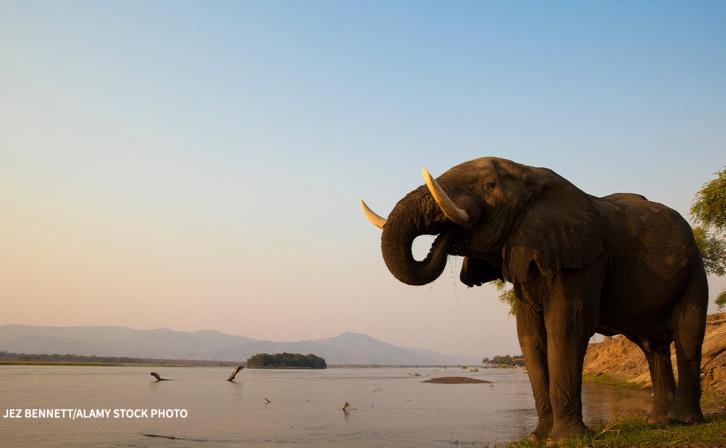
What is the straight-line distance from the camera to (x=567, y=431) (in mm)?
9031

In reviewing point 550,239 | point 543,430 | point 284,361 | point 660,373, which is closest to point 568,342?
point 550,239

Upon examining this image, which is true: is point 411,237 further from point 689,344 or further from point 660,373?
point 660,373

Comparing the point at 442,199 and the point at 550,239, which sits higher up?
the point at 442,199

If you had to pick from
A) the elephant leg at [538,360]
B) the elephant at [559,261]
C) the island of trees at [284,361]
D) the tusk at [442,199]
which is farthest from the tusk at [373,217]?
the island of trees at [284,361]

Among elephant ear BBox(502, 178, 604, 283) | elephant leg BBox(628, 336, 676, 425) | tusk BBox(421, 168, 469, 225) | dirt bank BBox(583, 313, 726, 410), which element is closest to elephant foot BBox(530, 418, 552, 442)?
elephant leg BBox(628, 336, 676, 425)

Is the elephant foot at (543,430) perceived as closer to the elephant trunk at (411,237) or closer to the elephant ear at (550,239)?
the elephant ear at (550,239)

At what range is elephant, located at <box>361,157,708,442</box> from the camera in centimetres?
891

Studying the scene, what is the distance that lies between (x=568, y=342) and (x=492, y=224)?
2019 mm

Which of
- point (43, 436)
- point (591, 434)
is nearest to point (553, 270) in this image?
point (591, 434)

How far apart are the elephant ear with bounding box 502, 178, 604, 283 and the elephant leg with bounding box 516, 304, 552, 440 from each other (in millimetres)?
1058

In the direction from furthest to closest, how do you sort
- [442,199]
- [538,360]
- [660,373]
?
[660,373]
[538,360]
[442,199]

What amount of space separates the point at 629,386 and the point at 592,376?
9.46 m

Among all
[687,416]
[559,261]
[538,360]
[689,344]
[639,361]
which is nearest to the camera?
[559,261]

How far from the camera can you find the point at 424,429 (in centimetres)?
1756
